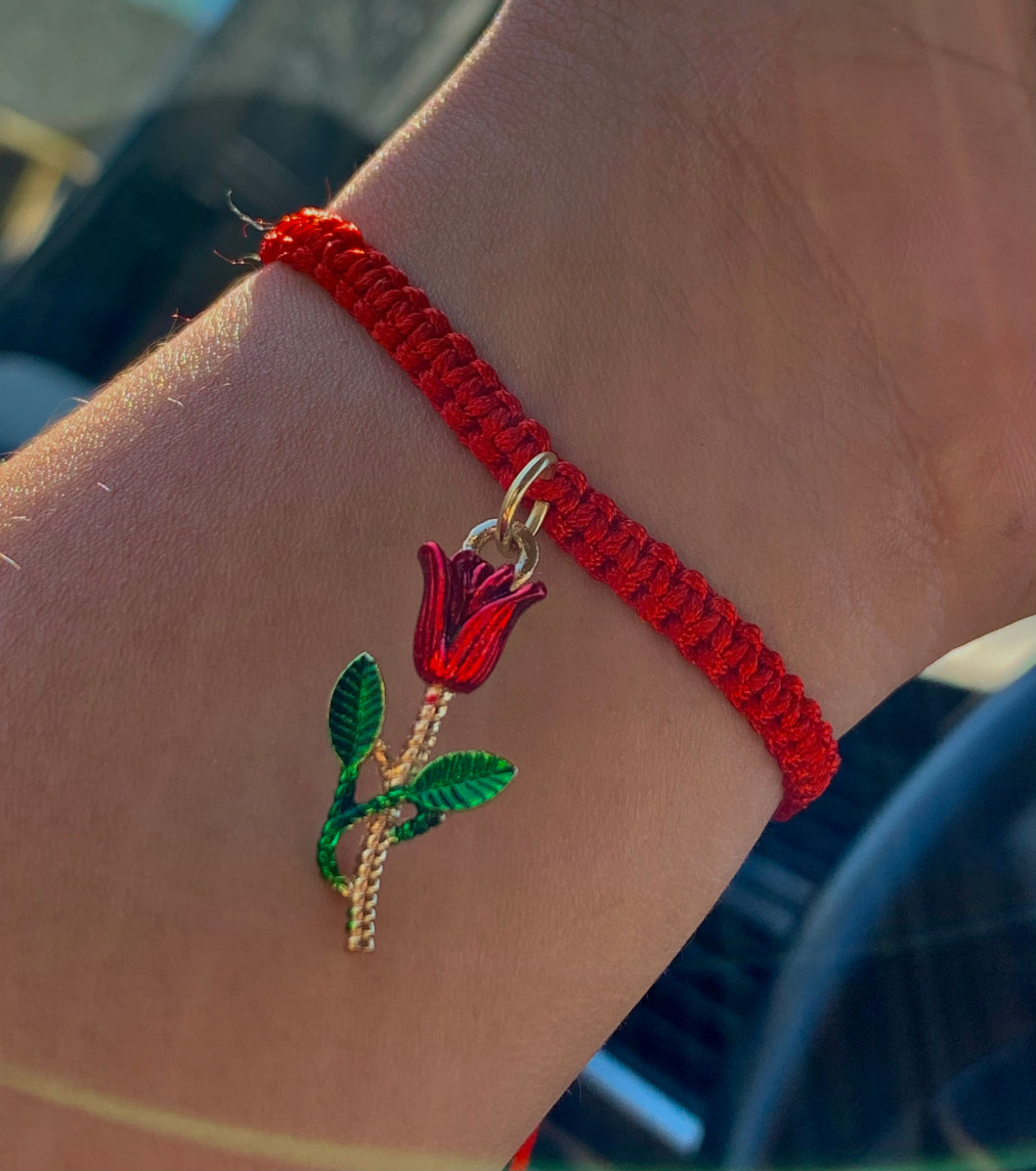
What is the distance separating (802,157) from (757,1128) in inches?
34.4

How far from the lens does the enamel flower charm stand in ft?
1.95

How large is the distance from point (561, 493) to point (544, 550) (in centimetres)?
4

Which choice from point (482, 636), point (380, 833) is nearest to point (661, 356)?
point (482, 636)

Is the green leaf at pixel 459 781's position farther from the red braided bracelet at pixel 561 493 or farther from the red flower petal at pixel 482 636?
the red braided bracelet at pixel 561 493

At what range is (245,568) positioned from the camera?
641mm

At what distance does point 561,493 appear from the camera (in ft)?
2.19

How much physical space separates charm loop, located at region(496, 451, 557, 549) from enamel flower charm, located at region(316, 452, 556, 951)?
4 centimetres

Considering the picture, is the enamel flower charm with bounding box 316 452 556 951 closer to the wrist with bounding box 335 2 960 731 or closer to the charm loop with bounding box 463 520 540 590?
the charm loop with bounding box 463 520 540 590

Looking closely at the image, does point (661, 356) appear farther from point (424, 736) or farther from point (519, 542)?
point (424, 736)

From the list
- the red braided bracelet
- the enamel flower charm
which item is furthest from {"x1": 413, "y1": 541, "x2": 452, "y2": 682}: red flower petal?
the red braided bracelet

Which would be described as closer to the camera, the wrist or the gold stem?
the gold stem

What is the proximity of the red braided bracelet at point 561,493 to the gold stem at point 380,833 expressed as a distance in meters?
0.14

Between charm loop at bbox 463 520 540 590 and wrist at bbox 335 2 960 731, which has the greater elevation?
wrist at bbox 335 2 960 731

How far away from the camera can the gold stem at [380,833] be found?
0.60 metres
